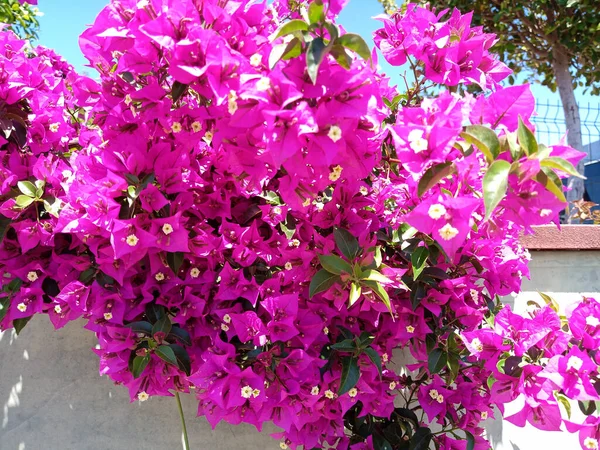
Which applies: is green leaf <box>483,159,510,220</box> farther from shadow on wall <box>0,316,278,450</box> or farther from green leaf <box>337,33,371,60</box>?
shadow on wall <box>0,316,278,450</box>

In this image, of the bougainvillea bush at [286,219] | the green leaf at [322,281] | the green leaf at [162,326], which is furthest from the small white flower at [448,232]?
the green leaf at [162,326]

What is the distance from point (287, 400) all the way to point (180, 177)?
1.98 feet

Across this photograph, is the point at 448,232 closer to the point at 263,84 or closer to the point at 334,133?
the point at 334,133

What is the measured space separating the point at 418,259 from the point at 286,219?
0.36 meters

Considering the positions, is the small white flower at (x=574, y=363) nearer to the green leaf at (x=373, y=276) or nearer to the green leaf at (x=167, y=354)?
the green leaf at (x=373, y=276)

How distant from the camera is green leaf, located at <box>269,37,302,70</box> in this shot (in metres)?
0.75

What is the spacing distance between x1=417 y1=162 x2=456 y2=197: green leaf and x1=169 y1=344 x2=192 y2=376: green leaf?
740 millimetres

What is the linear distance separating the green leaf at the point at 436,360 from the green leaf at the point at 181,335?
63 cm

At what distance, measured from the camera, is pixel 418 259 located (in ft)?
3.76

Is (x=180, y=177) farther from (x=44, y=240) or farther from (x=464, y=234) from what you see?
(x=464, y=234)

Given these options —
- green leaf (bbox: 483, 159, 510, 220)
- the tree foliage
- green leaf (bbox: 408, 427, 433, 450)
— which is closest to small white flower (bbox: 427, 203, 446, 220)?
green leaf (bbox: 483, 159, 510, 220)

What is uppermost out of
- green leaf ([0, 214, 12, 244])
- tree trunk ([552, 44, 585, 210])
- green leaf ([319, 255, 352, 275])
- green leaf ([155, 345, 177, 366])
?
tree trunk ([552, 44, 585, 210])

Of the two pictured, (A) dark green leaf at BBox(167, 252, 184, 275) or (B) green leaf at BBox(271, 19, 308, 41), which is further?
(A) dark green leaf at BBox(167, 252, 184, 275)

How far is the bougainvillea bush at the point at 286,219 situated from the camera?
31.0 inches
